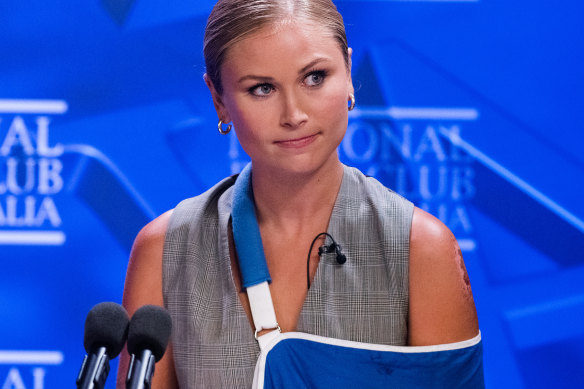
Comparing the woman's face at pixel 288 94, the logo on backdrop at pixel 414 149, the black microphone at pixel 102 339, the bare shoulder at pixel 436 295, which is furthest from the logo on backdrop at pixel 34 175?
the black microphone at pixel 102 339

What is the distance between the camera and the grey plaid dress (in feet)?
4.08

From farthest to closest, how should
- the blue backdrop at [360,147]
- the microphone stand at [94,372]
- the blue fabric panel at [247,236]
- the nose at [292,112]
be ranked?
1. the blue backdrop at [360,147]
2. the blue fabric panel at [247,236]
3. the nose at [292,112]
4. the microphone stand at [94,372]

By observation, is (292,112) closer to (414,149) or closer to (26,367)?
(414,149)

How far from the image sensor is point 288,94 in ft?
3.88

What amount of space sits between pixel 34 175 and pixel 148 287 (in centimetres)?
97

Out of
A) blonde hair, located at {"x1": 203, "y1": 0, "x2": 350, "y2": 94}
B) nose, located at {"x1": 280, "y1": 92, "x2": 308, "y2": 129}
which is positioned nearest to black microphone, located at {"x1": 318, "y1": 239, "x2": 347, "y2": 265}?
nose, located at {"x1": 280, "y1": 92, "x2": 308, "y2": 129}

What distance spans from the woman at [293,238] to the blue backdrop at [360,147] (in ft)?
2.53

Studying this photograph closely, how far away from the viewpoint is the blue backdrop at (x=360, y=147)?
206 centimetres

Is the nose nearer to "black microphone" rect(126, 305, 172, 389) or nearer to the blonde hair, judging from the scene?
the blonde hair

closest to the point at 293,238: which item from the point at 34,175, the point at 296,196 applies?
the point at 296,196

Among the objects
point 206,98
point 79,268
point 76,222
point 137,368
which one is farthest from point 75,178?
point 137,368

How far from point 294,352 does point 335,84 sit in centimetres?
45

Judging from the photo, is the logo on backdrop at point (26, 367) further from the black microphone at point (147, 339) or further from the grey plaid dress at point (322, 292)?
the black microphone at point (147, 339)

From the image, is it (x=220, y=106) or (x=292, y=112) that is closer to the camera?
(x=292, y=112)
